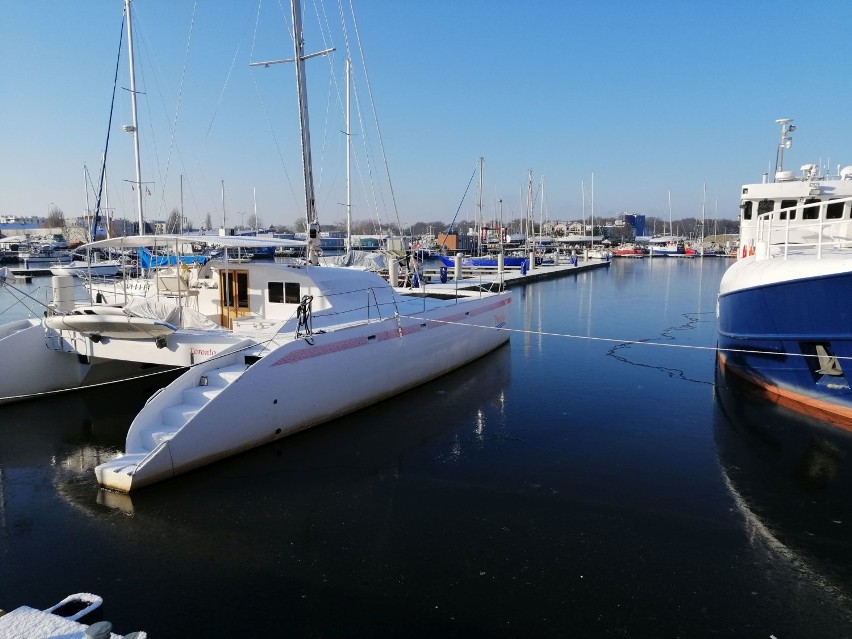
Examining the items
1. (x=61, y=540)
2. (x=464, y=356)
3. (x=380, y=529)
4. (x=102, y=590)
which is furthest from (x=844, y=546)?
(x=464, y=356)

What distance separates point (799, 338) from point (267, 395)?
30.1 feet

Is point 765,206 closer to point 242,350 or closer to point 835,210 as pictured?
point 835,210

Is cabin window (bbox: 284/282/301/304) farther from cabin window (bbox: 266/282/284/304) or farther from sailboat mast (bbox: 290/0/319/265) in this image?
sailboat mast (bbox: 290/0/319/265)

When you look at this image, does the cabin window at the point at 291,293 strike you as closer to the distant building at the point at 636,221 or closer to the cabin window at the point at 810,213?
the cabin window at the point at 810,213

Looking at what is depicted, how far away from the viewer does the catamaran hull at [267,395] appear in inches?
299

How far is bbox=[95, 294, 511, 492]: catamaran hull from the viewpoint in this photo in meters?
7.59

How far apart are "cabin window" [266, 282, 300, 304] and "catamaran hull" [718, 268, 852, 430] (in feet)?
26.2

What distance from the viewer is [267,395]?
8.66 metres

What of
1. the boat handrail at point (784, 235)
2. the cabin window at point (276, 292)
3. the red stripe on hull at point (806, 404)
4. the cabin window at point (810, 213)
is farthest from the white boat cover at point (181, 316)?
the cabin window at point (810, 213)

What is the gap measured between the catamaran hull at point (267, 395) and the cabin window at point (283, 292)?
1733 millimetres

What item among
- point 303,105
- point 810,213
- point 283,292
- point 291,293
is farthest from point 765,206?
point 283,292

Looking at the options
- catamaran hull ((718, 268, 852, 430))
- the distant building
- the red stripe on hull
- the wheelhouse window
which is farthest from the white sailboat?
the distant building

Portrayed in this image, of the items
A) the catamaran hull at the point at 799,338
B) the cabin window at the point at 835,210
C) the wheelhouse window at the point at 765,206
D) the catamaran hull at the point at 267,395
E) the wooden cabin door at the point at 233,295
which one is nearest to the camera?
the catamaran hull at the point at 267,395

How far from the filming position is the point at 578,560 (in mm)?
5789
